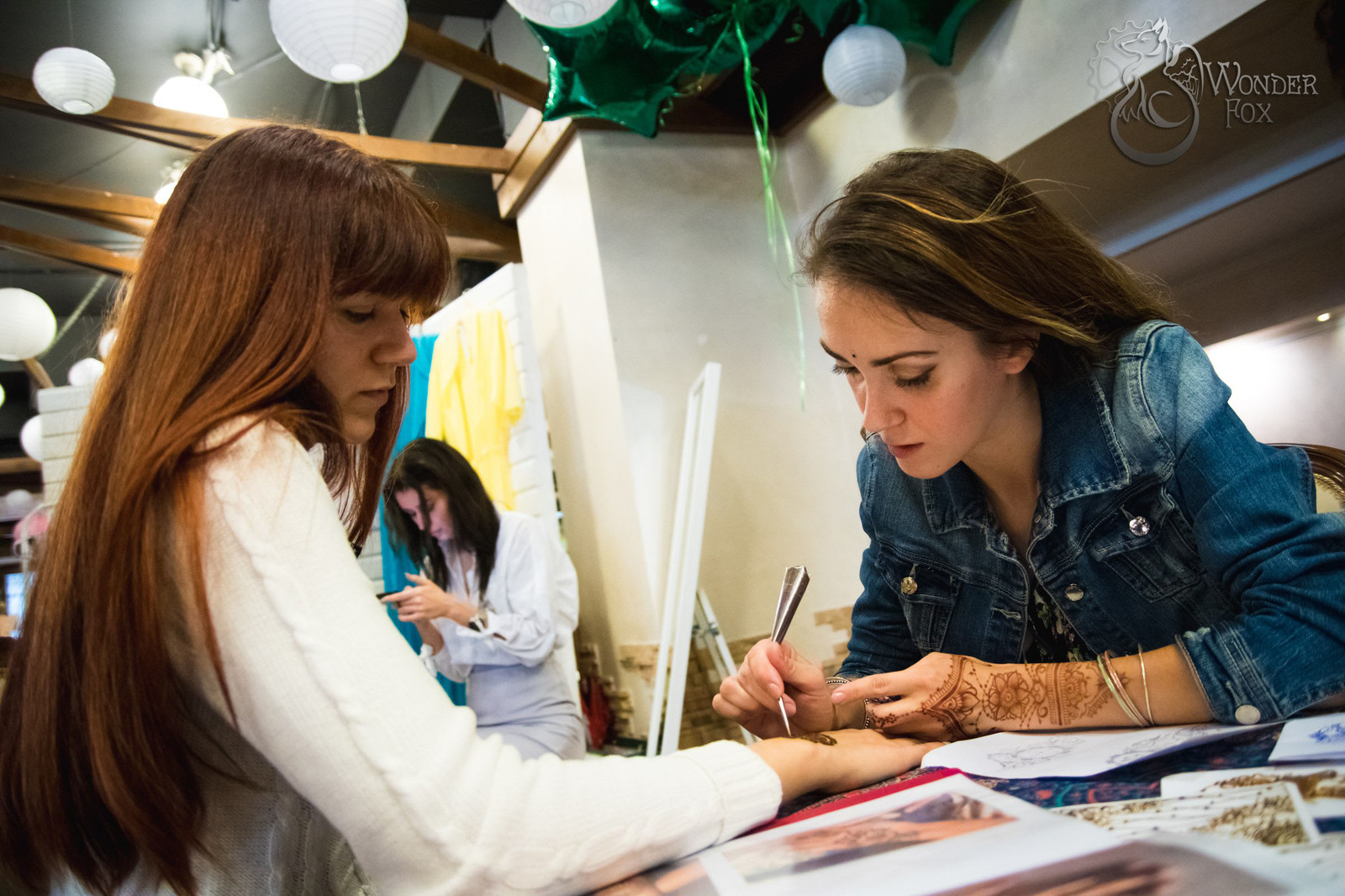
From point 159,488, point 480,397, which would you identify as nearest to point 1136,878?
point 159,488

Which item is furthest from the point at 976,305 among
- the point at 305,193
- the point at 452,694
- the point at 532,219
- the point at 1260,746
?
the point at 532,219

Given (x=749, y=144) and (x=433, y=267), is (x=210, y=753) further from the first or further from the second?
(x=749, y=144)

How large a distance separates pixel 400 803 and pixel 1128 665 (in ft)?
2.28

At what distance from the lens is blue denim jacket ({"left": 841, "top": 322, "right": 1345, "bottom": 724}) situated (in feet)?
2.40

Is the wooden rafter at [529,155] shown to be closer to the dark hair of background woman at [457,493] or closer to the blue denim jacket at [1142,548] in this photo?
the dark hair of background woman at [457,493]

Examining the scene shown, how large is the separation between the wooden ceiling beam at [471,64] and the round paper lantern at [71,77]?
108cm

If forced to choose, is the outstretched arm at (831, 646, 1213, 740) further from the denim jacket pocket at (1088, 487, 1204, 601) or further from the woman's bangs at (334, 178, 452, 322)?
the woman's bangs at (334, 178, 452, 322)

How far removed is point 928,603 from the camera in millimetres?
1102

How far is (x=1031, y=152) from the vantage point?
254cm

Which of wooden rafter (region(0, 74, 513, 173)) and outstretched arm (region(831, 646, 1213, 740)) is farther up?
wooden rafter (region(0, 74, 513, 173))

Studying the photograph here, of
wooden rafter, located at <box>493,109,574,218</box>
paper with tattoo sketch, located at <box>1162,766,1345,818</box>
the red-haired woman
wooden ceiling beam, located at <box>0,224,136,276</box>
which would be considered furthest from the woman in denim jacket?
wooden ceiling beam, located at <box>0,224,136,276</box>

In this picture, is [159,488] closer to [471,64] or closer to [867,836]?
[867,836]

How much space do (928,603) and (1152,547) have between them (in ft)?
0.96

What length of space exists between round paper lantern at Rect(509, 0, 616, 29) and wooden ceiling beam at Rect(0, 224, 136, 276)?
3040 mm
